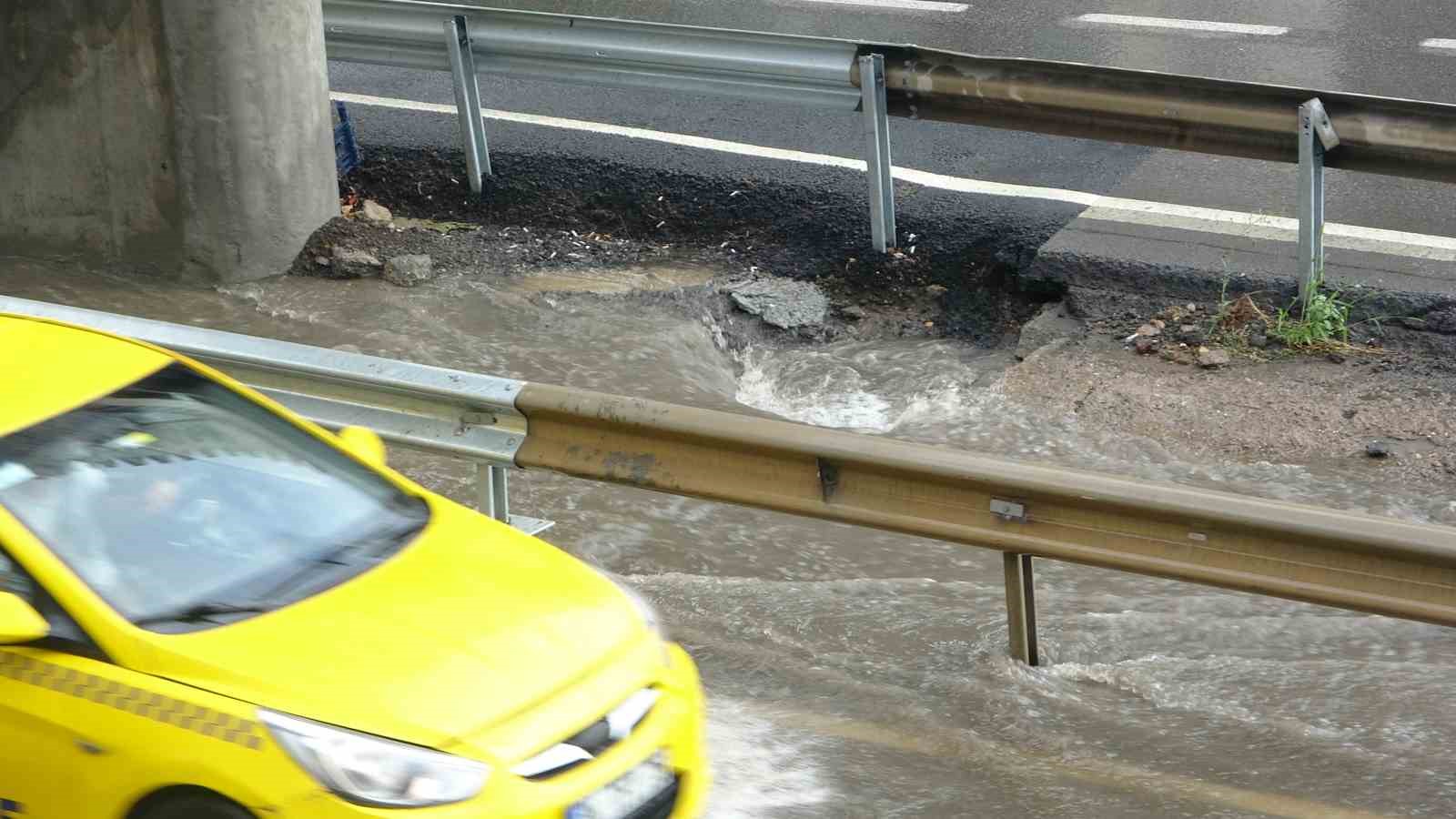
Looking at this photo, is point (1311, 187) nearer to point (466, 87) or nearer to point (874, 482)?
point (874, 482)

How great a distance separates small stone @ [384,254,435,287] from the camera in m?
9.41

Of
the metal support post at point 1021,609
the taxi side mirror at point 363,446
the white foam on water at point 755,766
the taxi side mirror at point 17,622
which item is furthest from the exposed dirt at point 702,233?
the taxi side mirror at point 17,622

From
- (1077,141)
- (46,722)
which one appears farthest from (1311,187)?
(46,722)

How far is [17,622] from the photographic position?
4.00 m

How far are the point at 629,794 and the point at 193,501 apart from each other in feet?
4.62

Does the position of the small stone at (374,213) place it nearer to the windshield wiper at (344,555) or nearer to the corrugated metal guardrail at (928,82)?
the corrugated metal guardrail at (928,82)

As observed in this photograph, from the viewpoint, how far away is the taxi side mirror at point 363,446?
17.0 ft

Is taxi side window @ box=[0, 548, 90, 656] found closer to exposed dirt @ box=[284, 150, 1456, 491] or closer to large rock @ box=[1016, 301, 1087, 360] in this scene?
exposed dirt @ box=[284, 150, 1456, 491]

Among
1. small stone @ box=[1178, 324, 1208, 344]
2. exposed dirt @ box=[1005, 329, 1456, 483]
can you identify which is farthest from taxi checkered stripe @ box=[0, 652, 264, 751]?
small stone @ box=[1178, 324, 1208, 344]

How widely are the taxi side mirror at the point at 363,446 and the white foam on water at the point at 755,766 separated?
52.3 inches

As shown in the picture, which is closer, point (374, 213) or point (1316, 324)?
point (1316, 324)

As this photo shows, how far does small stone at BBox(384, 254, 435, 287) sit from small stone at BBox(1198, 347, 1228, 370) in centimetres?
405

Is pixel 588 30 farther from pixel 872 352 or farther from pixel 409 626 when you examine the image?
pixel 409 626

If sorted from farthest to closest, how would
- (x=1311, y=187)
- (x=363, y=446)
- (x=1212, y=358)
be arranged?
(x=1311, y=187) < (x=1212, y=358) < (x=363, y=446)
